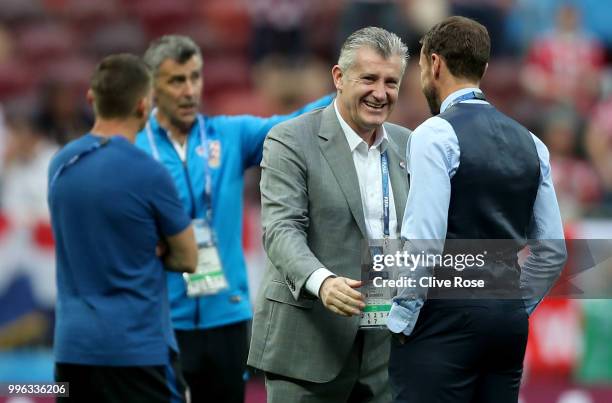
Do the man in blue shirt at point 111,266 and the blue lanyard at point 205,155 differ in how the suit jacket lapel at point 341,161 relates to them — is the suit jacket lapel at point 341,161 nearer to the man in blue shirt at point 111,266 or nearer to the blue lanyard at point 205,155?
the man in blue shirt at point 111,266

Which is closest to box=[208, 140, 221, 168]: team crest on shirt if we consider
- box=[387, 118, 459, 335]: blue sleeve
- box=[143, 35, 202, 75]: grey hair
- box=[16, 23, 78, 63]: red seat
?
box=[143, 35, 202, 75]: grey hair

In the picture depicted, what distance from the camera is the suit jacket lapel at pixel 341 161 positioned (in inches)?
193

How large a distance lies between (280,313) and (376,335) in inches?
16.4

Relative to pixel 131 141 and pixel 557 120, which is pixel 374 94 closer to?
pixel 131 141

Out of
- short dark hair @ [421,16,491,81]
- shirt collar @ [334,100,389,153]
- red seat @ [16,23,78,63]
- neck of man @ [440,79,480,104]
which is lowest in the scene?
shirt collar @ [334,100,389,153]

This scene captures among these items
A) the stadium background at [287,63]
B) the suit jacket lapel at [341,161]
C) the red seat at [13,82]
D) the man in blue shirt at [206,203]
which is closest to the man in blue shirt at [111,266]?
the suit jacket lapel at [341,161]

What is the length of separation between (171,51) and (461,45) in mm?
2317

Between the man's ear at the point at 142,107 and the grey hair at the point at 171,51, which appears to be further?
the grey hair at the point at 171,51

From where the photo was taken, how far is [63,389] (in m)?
4.98

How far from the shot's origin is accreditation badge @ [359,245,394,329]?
4684 millimetres

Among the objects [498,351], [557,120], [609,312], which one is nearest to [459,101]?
[498,351]

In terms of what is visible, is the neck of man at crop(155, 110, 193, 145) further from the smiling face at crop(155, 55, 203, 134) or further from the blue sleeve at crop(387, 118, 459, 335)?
the blue sleeve at crop(387, 118, 459, 335)

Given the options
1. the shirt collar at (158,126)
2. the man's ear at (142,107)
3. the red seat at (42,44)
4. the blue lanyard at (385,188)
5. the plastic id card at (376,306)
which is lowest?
the plastic id card at (376,306)

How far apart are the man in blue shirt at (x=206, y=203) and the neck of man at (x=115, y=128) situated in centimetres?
104
